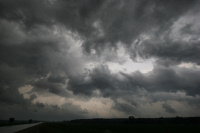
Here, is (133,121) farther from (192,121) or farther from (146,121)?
(192,121)

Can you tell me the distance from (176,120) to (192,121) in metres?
23.6

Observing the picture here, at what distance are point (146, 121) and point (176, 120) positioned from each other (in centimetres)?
3133

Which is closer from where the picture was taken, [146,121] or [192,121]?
[192,121]

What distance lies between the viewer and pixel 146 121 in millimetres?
171375

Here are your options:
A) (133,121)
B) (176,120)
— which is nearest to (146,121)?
(133,121)

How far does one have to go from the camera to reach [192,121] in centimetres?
15088

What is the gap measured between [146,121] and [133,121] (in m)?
15.1

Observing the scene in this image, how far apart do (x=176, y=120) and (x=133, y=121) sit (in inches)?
1708

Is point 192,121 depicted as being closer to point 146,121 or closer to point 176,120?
point 176,120

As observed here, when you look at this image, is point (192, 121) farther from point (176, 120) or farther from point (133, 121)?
point (133, 121)

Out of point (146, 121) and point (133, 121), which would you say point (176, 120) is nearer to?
point (146, 121)

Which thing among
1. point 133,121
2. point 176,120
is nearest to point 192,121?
point 176,120

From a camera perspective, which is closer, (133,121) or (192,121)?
(192,121)
